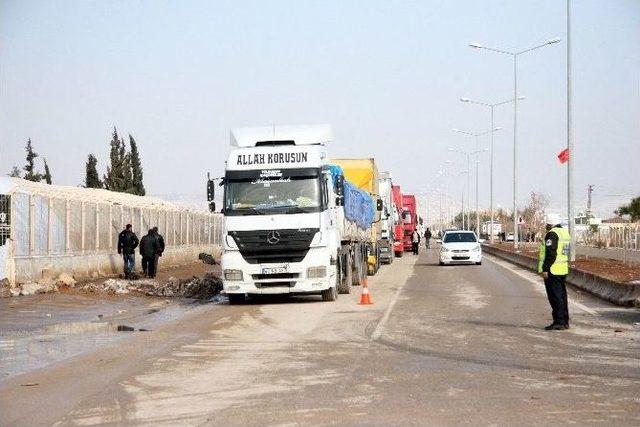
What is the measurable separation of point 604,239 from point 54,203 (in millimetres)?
58155

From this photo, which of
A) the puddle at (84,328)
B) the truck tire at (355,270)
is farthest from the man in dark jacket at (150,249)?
the puddle at (84,328)

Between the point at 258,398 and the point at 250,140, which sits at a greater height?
the point at 250,140

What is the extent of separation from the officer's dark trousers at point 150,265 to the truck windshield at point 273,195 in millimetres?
11517

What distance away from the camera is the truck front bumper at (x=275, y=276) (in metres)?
23.2

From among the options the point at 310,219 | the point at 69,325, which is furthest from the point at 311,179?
the point at 69,325

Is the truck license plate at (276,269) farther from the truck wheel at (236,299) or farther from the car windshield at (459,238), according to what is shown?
the car windshield at (459,238)

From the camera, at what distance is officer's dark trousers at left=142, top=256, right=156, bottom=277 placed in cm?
3438

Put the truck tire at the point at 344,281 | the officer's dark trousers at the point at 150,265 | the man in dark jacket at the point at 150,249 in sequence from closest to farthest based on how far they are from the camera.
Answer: the truck tire at the point at 344,281 → the man in dark jacket at the point at 150,249 → the officer's dark trousers at the point at 150,265

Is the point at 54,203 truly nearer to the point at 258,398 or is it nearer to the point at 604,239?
the point at 258,398

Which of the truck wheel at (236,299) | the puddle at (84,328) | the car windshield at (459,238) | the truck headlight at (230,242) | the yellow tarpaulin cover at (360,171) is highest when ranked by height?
the yellow tarpaulin cover at (360,171)

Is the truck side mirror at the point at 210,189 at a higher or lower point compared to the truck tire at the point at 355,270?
higher

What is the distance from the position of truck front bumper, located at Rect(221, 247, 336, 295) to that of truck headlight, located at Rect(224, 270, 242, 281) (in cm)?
5

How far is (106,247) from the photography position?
121 ft

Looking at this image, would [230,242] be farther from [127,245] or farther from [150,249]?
[150,249]
